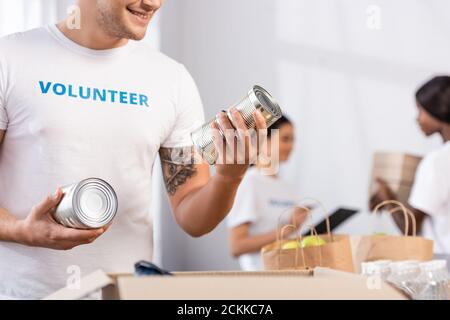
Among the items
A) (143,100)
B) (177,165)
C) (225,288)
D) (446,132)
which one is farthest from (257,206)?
(225,288)

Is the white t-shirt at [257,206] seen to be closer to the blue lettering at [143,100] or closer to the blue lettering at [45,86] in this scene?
the blue lettering at [143,100]

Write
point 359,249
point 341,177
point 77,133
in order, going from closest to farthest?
point 77,133 < point 359,249 < point 341,177

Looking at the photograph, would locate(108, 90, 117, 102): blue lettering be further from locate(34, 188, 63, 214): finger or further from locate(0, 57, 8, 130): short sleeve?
locate(34, 188, 63, 214): finger

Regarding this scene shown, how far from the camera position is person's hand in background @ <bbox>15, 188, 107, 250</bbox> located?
126 cm

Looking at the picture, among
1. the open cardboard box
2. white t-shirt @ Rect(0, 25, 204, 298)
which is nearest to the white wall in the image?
white t-shirt @ Rect(0, 25, 204, 298)

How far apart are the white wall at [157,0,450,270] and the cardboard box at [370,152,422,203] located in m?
0.76

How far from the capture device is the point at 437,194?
257cm

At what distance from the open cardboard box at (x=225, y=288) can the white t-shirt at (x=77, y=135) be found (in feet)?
2.07

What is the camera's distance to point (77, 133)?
153cm

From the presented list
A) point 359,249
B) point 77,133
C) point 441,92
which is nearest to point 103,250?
point 77,133

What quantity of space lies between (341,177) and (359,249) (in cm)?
228

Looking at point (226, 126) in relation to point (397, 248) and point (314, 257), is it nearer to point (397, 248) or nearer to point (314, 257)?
point (314, 257)

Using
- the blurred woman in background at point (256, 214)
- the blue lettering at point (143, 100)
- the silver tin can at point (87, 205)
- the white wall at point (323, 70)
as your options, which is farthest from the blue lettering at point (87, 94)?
the white wall at point (323, 70)
